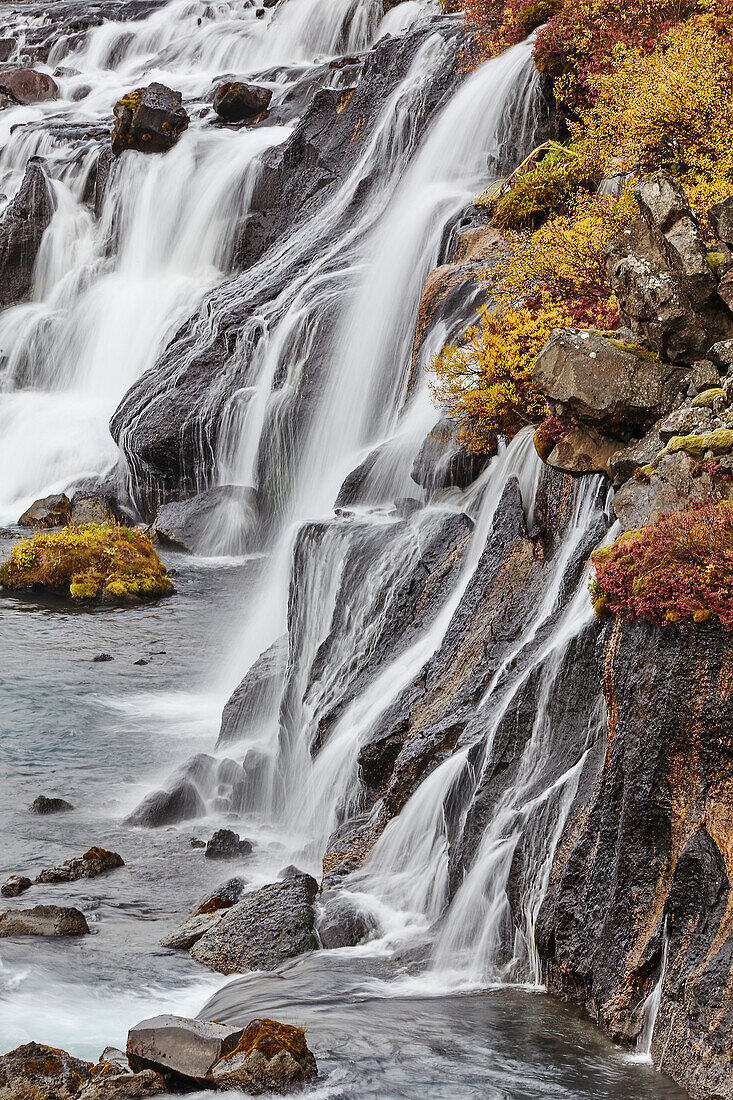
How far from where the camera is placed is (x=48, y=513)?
28.0 meters

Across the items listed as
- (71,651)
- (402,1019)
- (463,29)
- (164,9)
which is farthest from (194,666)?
(164,9)

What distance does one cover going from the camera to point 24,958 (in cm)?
1079

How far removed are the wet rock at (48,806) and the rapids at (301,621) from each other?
0.23m

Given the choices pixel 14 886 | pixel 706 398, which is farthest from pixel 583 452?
pixel 14 886

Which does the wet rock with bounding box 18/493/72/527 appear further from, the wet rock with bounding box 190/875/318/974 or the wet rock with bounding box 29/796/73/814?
the wet rock with bounding box 190/875/318/974

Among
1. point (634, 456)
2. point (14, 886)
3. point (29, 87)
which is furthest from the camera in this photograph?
point (29, 87)

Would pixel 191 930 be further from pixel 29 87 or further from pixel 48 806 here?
pixel 29 87

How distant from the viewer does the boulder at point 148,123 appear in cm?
3741

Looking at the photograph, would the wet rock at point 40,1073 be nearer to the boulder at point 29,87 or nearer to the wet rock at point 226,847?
the wet rock at point 226,847

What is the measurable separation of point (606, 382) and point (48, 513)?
19721 millimetres

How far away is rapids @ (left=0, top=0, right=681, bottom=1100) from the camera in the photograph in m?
9.73

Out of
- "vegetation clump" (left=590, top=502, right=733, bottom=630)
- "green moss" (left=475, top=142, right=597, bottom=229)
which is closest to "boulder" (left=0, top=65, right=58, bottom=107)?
"green moss" (left=475, top=142, right=597, bottom=229)

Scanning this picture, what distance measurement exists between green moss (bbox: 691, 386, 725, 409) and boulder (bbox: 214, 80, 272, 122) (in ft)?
106

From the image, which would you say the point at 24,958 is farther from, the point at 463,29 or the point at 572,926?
the point at 463,29
